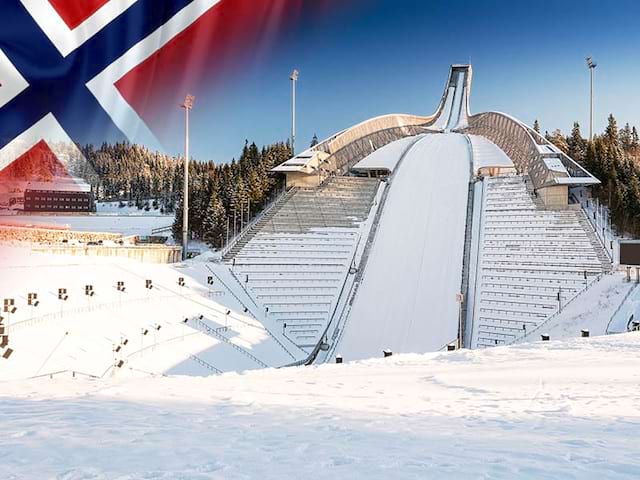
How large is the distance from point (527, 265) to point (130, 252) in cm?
1281

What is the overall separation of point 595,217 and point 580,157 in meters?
14.6

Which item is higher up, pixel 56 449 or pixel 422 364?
pixel 56 449

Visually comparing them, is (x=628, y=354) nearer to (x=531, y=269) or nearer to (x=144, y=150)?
(x=144, y=150)

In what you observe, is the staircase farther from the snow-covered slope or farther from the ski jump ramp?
the snow-covered slope

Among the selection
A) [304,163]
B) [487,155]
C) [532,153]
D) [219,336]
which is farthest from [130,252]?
[487,155]

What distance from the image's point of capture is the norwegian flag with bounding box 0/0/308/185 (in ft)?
9.34

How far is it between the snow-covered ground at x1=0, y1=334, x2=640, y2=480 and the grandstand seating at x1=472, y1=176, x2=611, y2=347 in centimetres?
1158

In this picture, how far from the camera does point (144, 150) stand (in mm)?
3537

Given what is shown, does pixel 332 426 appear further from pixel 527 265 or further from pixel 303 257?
pixel 303 257

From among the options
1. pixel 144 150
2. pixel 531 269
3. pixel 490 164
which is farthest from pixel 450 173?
pixel 144 150

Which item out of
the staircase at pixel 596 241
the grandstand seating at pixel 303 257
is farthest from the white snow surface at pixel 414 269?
the staircase at pixel 596 241

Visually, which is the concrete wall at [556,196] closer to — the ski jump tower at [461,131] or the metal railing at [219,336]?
the ski jump tower at [461,131]

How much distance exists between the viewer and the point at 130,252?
1705 centimetres

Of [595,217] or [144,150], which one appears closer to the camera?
[144,150]
